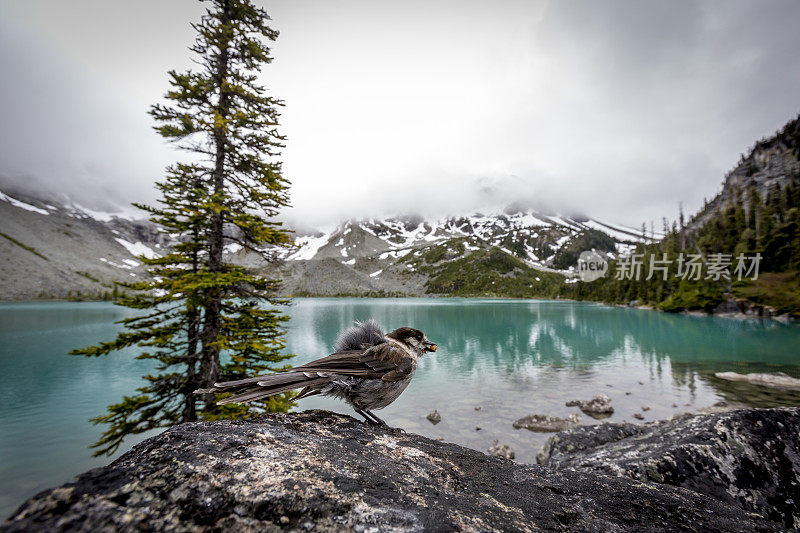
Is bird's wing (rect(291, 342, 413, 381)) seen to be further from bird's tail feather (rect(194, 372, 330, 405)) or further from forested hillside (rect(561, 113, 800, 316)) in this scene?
forested hillside (rect(561, 113, 800, 316))

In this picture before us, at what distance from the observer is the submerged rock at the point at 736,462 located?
11.3ft

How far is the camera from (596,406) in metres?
17.1

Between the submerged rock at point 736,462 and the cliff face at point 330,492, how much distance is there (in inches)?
81.1

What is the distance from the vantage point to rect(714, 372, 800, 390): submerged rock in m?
20.0

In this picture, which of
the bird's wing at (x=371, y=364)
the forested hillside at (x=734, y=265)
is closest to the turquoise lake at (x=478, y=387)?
the bird's wing at (x=371, y=364)

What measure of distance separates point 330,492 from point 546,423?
16461mm

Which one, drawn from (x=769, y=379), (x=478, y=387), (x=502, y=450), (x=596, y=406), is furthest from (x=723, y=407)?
(x=502, y=450)

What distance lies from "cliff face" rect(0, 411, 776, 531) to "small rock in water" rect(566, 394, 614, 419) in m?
17.7

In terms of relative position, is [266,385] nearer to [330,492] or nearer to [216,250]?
[330,492]

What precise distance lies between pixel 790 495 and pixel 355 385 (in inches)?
192

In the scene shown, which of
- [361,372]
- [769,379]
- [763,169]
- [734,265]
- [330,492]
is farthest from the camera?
[763,169]

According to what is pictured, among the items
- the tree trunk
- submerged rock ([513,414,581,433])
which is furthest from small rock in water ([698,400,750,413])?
the tree trunk

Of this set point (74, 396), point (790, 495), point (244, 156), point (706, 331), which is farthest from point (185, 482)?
point (706, 331)

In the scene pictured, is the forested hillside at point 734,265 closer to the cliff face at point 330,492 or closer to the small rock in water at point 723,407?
the small rock in water at point 723,407
